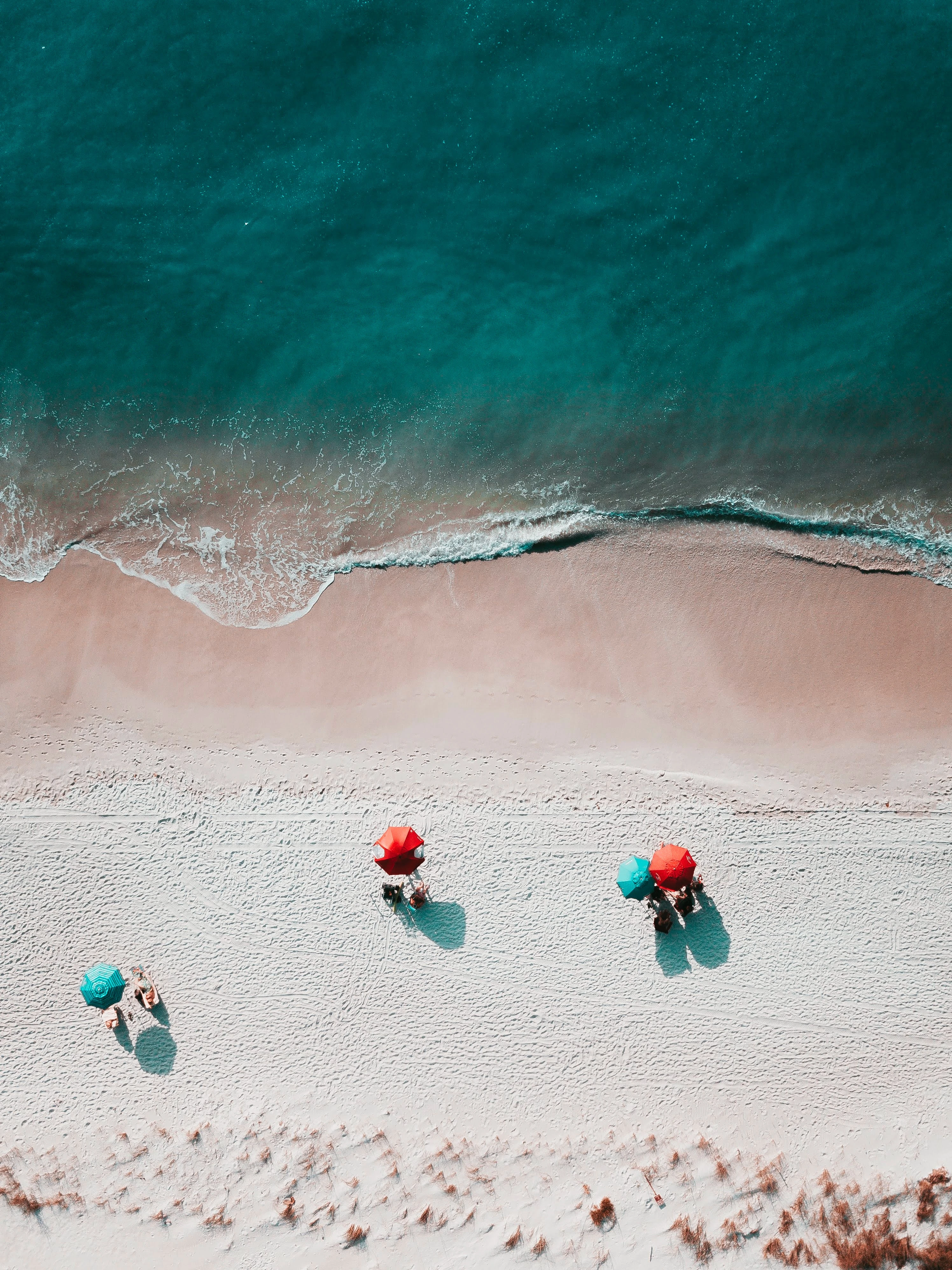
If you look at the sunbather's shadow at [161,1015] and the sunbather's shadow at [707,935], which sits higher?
the sunbather's shadow at [707,935]

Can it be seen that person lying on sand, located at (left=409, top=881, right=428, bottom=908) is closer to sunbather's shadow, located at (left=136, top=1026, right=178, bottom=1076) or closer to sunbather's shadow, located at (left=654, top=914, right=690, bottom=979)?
sunbather's shadow, located at (left=654, top=914, right=690, bottom=979)

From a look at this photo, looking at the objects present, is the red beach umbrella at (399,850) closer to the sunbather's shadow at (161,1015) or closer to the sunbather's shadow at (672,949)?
the sunbather's shadow at (672,949)

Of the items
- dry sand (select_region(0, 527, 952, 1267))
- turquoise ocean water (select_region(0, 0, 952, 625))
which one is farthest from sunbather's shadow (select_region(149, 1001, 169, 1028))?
turquoise ocean water (select_region(0, 0, 952, 625))

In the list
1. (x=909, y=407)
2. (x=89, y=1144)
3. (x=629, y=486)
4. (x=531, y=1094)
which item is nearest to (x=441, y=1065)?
(x=531, y=1094)

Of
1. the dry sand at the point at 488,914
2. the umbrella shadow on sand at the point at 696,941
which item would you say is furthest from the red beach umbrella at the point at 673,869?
the umbrella shadow on sand at the point at 696,941

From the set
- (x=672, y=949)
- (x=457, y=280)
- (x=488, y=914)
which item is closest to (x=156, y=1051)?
(x=488, y=914)

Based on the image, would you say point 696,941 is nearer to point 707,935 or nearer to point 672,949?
point 707,935
